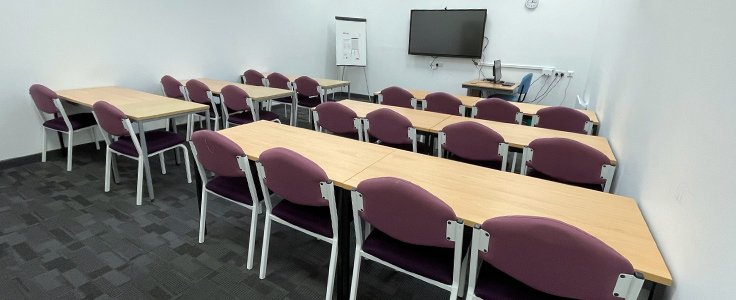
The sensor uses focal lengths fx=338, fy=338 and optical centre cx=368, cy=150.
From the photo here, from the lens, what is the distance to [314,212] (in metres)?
1.81

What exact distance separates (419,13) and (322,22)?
6.73 ft

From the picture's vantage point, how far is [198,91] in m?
3.93

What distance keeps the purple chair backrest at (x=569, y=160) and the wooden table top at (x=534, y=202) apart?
A: 0.43 metres

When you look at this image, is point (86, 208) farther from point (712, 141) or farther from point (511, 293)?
point (712, 141)

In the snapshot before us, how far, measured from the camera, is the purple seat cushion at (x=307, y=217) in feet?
5.57

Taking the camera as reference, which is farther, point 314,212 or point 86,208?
point 86,208

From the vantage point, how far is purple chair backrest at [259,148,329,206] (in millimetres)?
1495

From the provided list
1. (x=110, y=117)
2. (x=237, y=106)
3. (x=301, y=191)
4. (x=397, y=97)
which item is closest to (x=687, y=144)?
(x=301, y=191)

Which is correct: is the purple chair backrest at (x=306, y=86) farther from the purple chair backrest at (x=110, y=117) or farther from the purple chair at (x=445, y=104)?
the purple chair backrest at (x=110, y=117)

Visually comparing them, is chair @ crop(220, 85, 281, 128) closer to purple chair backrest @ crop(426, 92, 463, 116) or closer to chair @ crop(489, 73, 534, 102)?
purple chair backrest @ crop(426, 92, 463, 116)

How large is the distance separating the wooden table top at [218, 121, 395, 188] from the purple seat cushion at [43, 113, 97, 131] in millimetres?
2008

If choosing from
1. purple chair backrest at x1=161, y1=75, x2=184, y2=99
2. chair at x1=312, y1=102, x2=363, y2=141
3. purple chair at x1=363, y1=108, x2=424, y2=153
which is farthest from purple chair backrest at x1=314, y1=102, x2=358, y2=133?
purple chair backrest at x1=161, y1=75, x2=184, y2=99

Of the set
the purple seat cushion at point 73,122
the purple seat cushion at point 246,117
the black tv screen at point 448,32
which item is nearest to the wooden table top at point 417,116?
the purple seat cushion at point 246,117

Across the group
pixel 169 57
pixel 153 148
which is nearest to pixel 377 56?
pixel 169 57
